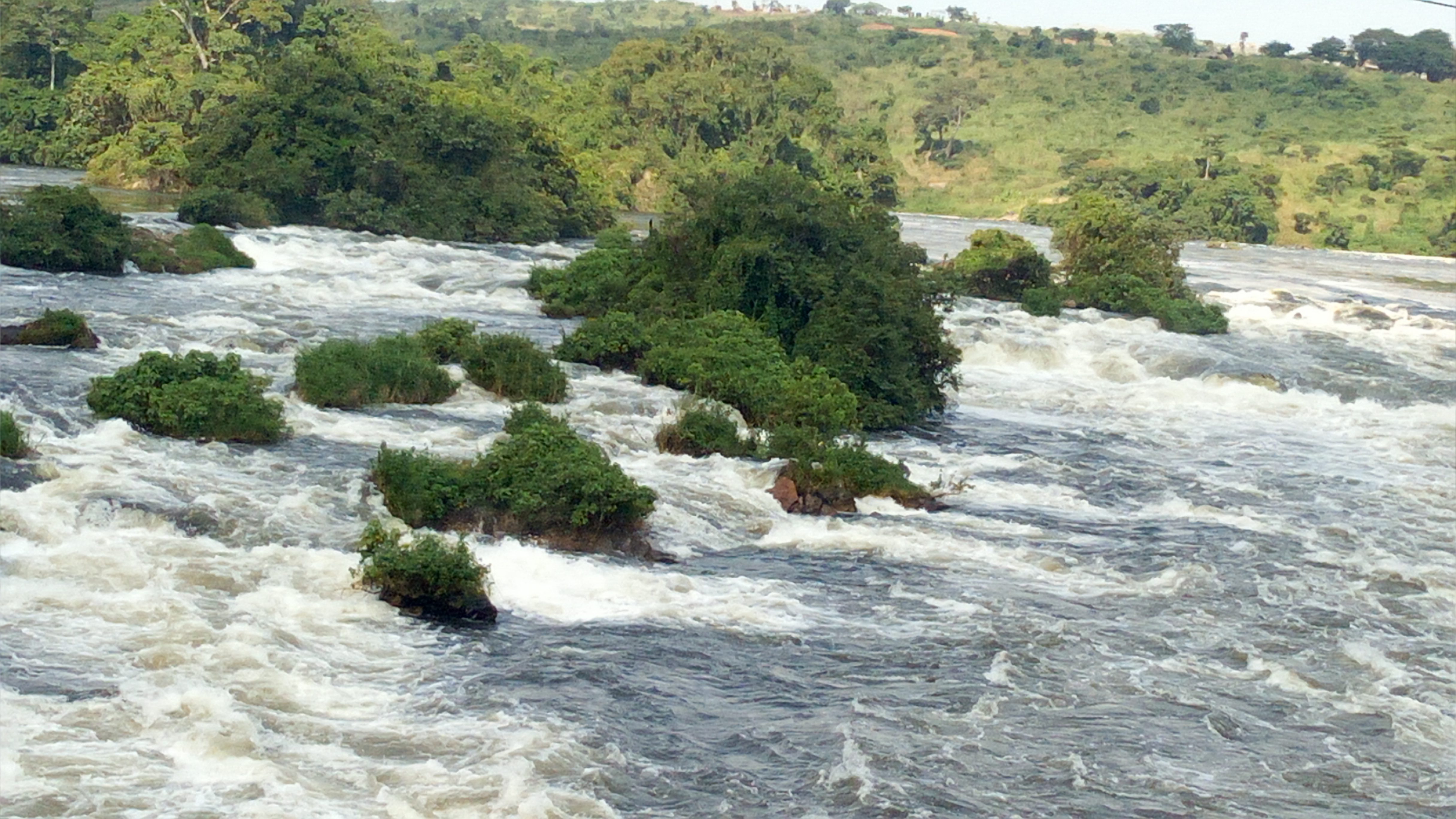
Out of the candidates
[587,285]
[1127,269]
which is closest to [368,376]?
[587,285]

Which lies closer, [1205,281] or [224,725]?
[224,725]

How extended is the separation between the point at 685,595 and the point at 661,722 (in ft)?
9.00

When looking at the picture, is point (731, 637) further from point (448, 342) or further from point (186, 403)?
point (448, 342)

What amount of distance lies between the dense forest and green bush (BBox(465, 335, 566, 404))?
1050cm

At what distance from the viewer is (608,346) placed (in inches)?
877

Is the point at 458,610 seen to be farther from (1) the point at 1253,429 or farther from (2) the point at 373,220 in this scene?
(2) the point at 373,220

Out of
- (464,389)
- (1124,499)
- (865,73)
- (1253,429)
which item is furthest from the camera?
(865,73)

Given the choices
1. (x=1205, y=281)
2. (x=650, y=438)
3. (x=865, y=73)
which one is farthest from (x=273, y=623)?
(x=865, y=73)

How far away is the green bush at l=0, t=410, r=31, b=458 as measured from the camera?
1427cm

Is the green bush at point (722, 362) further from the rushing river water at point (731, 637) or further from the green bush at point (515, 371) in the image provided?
the green bush at point (515, 371)

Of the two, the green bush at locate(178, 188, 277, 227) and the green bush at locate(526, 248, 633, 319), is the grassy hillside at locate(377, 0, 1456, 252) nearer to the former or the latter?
the green bush at locate(178, 188, 277, 227)

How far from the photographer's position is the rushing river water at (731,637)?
376 inches

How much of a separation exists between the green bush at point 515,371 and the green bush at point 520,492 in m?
4.89

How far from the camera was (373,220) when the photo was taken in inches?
1474
